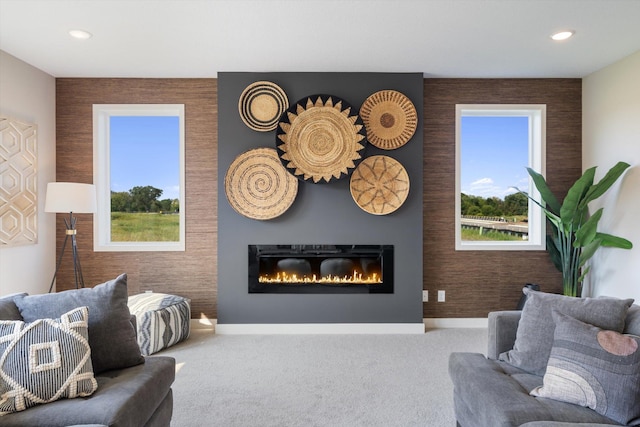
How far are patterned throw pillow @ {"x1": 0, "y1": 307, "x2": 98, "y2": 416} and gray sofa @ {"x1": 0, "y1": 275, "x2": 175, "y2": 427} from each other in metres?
0.04

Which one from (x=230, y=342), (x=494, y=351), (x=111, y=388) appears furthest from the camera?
(x=230, y=342)

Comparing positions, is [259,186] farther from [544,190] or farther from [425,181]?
[544,190]

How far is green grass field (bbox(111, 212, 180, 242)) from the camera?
4.44 meters

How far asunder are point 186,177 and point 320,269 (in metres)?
1.75

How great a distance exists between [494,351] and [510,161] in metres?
2.90

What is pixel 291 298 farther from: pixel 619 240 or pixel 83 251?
pixel 619 240

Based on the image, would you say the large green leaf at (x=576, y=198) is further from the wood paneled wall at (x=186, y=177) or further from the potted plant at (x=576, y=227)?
the wood paneled wall at (x=186, y=177)

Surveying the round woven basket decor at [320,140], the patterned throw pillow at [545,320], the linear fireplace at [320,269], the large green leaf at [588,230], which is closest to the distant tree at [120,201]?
the linear fireplace at [320,269]

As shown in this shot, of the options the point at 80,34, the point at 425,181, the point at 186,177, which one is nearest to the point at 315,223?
the point at 425,181

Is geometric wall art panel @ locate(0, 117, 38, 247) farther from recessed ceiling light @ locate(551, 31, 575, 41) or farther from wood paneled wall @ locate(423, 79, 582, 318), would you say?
recessed ceiling light @ locate(551, 31, 575, 41)

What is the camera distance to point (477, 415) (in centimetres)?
179

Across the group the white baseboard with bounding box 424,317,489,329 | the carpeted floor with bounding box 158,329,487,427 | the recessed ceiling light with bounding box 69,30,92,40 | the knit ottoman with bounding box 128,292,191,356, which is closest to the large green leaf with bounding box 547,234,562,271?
the white baseboard with bounding box 424,317,489,329

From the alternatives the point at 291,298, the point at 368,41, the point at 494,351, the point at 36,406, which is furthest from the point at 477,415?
the point at 368,41

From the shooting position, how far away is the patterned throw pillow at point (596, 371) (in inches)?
62.5
